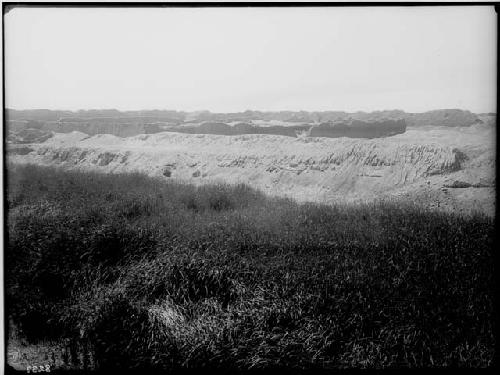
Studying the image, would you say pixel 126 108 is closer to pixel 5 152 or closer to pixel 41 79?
pixel 41 79

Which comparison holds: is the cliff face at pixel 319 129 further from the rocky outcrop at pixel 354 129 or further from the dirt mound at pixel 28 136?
the dirt mound at pixel 28 136

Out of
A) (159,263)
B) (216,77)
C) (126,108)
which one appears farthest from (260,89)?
(159,263)

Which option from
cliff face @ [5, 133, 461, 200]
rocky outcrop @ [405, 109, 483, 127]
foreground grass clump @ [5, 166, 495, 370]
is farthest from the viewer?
cliff face @ [5, 133, 461, 200]

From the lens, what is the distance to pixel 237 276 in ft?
14.2

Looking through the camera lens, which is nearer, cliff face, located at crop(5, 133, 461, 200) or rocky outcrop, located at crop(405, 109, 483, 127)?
rocky outcrop, located at crop(405, 109, 483, 127)

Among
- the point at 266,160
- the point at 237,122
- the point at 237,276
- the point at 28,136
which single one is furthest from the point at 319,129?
the point at 28,136

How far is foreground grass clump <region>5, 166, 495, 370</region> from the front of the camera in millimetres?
4141

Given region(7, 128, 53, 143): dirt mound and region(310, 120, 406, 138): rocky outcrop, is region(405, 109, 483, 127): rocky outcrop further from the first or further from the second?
region(7, 128, 53, 143): dirt mound

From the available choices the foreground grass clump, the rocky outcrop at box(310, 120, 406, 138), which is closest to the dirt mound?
the foreground grass clump

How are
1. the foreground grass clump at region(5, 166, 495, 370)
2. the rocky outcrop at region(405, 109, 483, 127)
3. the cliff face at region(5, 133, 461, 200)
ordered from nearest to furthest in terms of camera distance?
the foreground grass clump at region(5, 166, 495, 370), the rocky outcrop at region(405, 109, 483, 127), the cliff face at region(5, 133, 461, 200)

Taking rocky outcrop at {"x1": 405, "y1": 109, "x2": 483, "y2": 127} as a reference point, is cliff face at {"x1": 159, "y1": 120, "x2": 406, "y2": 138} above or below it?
below

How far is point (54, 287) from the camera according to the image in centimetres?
432

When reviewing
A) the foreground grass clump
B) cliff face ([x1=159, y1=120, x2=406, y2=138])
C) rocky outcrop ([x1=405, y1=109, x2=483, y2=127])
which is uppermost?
rocky outcrop ([x1=405, y1=109, x2=483, y2=127])

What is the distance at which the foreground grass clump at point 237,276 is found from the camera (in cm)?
414
